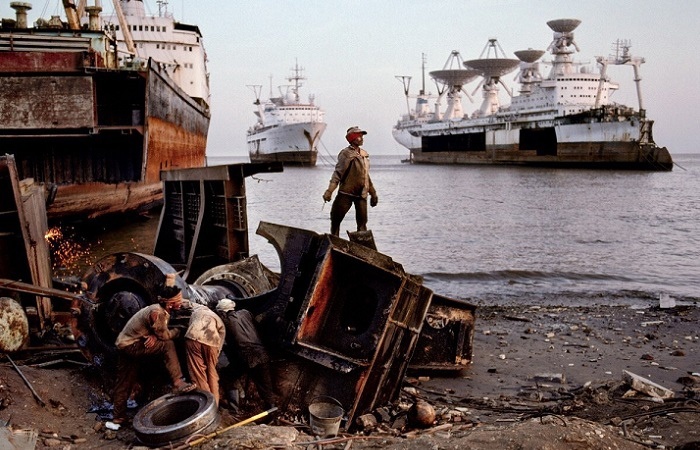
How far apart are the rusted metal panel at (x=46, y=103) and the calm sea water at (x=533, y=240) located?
363 cm

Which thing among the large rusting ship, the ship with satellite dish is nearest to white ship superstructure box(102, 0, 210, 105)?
the large rusting ship

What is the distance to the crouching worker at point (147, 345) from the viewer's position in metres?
4.64

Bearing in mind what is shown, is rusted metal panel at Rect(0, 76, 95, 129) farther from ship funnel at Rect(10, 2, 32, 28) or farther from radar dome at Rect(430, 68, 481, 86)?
radar dome at Rect(430, 68, 481, 86)

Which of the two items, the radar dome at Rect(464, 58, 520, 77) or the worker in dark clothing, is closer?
the worker in dark clothing

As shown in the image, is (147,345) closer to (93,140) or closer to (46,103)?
(46,103)

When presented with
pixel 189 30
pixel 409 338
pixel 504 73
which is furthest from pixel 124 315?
pixel 504 73

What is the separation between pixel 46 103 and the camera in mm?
14898

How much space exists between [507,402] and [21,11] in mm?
19549

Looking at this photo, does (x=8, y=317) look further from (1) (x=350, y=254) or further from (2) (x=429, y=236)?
(2) (x=429, y=236)

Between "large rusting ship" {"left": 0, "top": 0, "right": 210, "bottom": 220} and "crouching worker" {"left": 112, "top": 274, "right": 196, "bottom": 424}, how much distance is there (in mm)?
9706

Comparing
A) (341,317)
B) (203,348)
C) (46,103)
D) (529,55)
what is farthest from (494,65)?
(203,348)

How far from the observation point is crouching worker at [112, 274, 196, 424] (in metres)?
4.64

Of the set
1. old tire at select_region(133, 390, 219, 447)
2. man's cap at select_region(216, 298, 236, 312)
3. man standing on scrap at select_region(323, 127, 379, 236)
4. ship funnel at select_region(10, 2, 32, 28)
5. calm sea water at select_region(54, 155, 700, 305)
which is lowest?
calm sea water at select_region(54, 155, 700, 305)

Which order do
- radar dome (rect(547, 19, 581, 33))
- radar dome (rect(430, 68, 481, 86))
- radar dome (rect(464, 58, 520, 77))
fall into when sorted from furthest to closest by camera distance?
radar dome (rect(430, 68, 481, 86)), radar dome (rect(464, 58, 520, 77)), radar dome (rect(547, 19, 581, 33))
